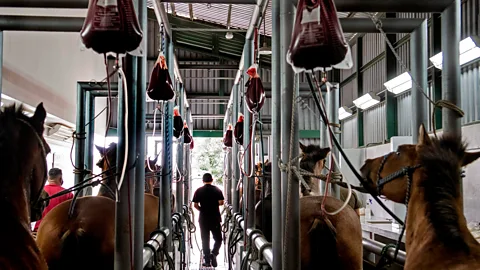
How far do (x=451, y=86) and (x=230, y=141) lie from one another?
7.58 meters

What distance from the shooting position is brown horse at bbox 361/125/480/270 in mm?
2205

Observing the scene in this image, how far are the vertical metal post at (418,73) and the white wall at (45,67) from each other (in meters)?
4.45

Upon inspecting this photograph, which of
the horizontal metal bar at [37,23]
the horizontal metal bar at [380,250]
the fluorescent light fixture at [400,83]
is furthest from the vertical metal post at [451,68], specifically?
the fluorescent light fixture at [400,83]

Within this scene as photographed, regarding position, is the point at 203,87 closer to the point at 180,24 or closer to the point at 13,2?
the point at 180,24

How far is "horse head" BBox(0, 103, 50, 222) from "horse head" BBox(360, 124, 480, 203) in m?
1.85

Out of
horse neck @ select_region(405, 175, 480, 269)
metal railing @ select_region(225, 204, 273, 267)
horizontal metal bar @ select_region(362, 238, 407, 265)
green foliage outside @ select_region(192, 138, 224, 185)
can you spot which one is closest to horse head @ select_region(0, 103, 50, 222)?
metal railing @ select_region(225, 204, 273, 267)

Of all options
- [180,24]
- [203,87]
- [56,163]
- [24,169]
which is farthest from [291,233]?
[203,87]

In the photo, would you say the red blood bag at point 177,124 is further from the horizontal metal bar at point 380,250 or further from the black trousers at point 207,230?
the horizontal metal bar at point 380,250

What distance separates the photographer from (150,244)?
12.6 ft

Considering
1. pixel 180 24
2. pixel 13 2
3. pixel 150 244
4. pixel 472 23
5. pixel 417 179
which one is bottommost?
pixel 150 244

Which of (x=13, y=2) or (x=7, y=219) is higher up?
(x=13, y=2)

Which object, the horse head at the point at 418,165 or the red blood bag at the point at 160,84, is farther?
the red blood bag at the point at 160,84

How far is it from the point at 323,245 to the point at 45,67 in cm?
673

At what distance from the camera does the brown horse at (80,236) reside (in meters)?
3.25
